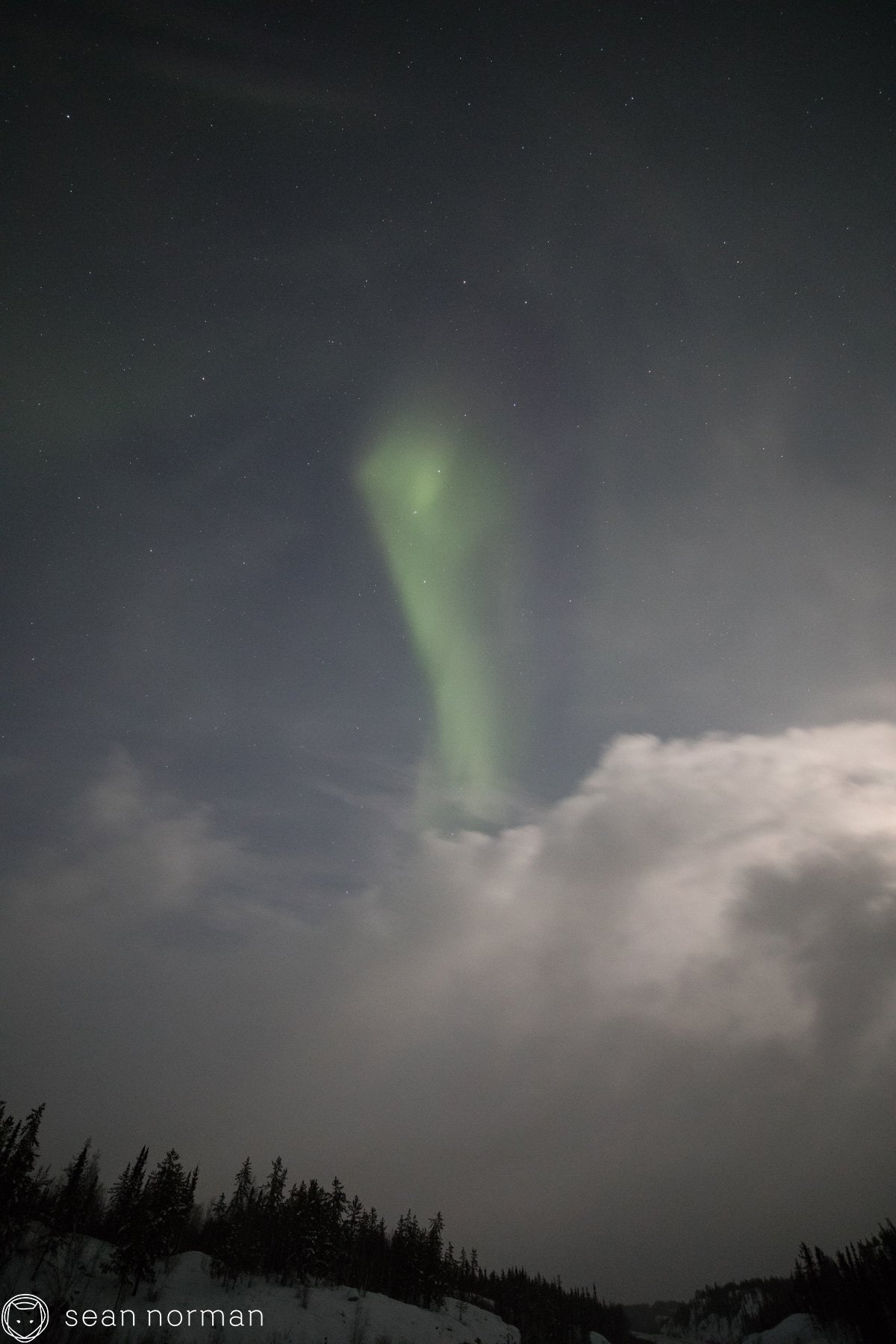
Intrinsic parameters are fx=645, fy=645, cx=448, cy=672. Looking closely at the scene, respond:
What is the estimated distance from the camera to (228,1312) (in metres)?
65.7

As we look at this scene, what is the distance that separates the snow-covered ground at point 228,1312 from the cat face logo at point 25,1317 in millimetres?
1229

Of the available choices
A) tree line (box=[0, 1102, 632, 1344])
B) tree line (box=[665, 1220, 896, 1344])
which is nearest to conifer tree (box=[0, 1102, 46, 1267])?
tree line (box=[0, 1102, 632, 1344])

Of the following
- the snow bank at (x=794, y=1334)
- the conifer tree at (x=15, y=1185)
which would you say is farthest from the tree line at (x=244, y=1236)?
the snow bank at (x=794, y=1334)

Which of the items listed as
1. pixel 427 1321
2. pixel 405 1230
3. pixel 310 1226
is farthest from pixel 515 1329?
pixel 310 1226

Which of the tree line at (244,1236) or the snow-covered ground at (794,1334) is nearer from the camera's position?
the tree line at (244,1236)

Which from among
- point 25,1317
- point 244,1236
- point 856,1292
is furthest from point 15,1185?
point 856,1292

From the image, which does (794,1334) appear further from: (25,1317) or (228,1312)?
(25,1317)

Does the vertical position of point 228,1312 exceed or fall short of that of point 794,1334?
it exceeds it

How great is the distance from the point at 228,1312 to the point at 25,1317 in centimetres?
2664

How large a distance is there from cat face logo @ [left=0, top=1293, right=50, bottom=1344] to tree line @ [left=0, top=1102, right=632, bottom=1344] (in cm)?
726

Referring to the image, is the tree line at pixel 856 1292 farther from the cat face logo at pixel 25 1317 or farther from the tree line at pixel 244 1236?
the cat face logo at pixel 25 1317

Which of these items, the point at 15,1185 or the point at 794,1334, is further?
the point at 794,1334

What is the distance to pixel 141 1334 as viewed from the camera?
50.8m

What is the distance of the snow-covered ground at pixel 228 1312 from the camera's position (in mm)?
54562
